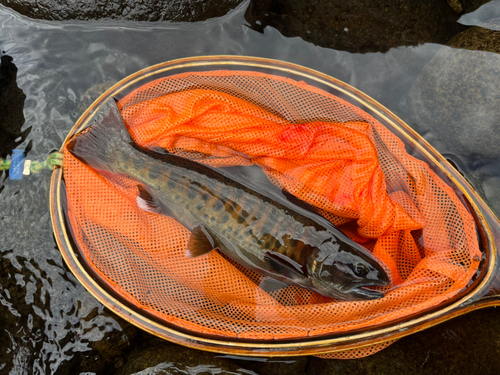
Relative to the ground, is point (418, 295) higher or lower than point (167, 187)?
lower

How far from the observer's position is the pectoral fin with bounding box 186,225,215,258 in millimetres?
3244

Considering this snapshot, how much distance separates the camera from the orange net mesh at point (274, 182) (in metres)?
3.09

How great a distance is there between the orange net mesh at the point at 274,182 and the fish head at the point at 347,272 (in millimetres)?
103

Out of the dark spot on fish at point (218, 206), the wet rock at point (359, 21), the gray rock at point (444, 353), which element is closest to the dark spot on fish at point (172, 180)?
the dark spot on fish at point (218, 206)

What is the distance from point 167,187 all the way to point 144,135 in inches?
22.4

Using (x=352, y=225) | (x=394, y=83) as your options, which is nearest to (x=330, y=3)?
(x=394, y=83)

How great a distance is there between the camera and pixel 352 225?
358cm

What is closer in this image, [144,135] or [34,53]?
[144,135]

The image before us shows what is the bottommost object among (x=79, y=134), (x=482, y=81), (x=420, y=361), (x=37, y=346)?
(x=37, y=346)

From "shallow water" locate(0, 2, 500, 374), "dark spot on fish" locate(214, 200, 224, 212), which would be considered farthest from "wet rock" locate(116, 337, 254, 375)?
"dark spot on fish" locate(214, 200, 224, 212)

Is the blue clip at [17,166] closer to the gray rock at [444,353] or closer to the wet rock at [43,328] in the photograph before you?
the wet rock at [43,328]

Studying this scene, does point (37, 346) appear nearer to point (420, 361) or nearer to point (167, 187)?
point (167, 187)

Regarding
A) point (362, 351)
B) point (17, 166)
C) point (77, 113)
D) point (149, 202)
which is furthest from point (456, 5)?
point (17, 166)

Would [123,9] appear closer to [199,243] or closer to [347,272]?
[199,243]
